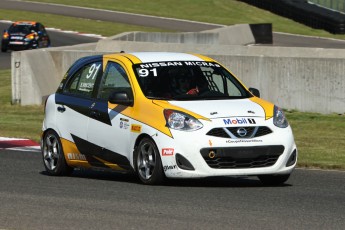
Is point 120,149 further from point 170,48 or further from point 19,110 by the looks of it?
point 170,48

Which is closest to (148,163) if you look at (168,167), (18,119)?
(168,167)

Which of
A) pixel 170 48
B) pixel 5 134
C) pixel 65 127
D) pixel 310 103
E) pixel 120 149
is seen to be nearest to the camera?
pixel 120 149

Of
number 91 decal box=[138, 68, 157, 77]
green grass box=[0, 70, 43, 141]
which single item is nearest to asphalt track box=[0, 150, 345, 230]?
number 91 decal box=[138, 68, 157, 77]

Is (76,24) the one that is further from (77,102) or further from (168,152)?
(168,152)

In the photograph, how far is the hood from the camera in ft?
39.0

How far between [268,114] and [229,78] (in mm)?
1199

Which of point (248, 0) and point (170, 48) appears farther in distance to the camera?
point (248, 0)

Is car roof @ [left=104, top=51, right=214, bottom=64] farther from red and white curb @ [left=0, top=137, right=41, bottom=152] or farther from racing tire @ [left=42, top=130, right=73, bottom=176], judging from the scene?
red and white curb @ [left=0, top=137, right=41, bottom=152]

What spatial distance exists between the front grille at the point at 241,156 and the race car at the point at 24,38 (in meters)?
33.4

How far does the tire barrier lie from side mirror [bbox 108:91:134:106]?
39.3m

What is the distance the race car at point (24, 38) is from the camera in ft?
148

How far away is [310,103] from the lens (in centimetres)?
2189

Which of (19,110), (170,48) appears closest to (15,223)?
(19,110)

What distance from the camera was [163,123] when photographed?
468 inches
